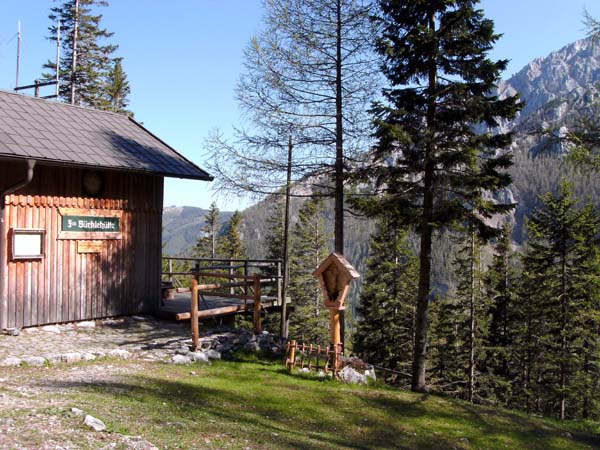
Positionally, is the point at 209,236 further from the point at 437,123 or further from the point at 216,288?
the point at 437,123

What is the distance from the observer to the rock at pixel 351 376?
11.9m

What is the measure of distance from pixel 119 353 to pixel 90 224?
3.89 m

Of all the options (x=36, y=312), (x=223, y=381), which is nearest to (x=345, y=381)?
(x=223, y=381)

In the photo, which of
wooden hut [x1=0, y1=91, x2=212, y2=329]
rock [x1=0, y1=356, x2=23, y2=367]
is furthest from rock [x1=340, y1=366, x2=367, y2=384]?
rock [x1=0, y1=356, x2=23, y2=367]

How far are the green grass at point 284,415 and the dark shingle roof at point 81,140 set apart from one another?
5.29 m

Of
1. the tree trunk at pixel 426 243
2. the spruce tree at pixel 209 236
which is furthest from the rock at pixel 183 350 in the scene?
the spruce tree at pixel 209 236

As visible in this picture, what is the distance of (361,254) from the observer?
155 meters

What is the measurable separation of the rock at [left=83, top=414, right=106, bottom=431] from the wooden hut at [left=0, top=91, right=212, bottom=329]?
23.0ft

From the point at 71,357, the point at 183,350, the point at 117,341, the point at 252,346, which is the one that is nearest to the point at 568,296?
the point at 252,346

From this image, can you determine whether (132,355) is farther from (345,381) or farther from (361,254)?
(361,254)

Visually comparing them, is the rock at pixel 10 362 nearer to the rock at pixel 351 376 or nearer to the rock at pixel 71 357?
the rock at pixel 71 357

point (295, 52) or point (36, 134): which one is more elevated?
point (295, 52)

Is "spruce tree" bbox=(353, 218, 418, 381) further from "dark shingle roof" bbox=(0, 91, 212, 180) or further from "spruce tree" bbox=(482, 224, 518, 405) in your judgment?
"dark shingle roof" bbox=(0, 91, 212, 180)

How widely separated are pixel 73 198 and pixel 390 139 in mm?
7803
